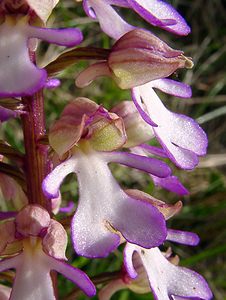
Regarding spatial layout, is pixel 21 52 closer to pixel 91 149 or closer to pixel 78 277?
pixel 91 149

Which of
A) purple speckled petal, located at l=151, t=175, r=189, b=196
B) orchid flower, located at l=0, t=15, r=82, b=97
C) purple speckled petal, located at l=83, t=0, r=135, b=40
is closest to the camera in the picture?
orchid flower, located at l=0, t=15, r=82, b=97

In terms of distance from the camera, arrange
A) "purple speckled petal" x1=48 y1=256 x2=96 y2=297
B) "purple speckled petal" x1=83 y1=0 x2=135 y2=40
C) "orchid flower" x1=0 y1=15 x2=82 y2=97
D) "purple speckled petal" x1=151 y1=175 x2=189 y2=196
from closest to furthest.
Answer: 1. "orchid flower" x1=0 y1=15 x2=82 y2=97
2. "purple speckled petal" x1=48 y1=256 x2=96 y2=297
3. "purple speckled petal" x1=83 y1=0 x2=135 y2=40
4. "purple speckled petal" x1=151 y1=175 x2=189 y2=196

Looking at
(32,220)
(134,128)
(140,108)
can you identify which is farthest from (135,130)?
(32,220)

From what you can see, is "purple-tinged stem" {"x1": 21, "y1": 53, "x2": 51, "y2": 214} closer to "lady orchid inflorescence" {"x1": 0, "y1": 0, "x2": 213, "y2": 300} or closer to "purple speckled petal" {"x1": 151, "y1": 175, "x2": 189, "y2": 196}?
"lady orchid inflorescence" {"x1": 0, "y1": 0, "x2": 213, "y2": 300}

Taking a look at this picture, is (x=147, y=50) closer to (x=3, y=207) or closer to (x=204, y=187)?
(x=3, y=207)

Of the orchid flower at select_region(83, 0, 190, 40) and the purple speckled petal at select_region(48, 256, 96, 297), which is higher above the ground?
the orchid flower at select_region(83, 0, 190, 40)

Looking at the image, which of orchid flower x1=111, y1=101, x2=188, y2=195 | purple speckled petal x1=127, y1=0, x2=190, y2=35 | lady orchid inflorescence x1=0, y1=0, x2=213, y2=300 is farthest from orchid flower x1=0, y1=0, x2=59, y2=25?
orchid flower x1=111, y1=101, x2=188, y2=195

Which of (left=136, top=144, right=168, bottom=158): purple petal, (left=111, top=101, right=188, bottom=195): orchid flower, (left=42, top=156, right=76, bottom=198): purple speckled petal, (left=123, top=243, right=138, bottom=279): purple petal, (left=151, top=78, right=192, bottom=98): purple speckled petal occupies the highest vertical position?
(left=151, top=78, right=192, bottom=98): purple speckled petal
